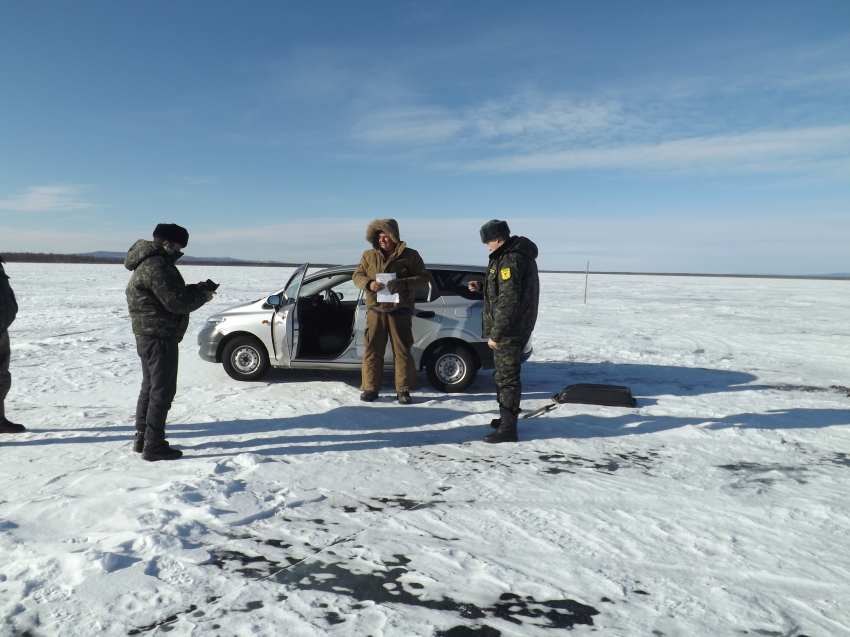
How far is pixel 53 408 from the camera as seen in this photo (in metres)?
6.05

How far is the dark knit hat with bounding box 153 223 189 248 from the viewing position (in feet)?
14.7

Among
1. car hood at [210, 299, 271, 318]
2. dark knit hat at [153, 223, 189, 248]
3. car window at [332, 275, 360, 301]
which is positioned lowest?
car hood at [210, 299, 271, 318]

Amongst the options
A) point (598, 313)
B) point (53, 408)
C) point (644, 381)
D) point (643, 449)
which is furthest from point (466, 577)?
point (598, 313)

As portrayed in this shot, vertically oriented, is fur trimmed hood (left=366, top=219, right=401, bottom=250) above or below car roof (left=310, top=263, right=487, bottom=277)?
above

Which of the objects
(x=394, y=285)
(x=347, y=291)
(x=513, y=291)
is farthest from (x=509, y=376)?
(x=347, y=291)

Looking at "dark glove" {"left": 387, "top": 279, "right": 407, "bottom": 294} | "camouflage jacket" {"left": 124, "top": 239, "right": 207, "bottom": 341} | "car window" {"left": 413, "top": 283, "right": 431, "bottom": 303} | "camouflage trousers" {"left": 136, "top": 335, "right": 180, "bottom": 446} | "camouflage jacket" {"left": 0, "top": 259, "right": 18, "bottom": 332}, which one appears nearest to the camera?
"camouflage jacket" {"left": 124, "top": 239, "right": 207, "bottom": 341}

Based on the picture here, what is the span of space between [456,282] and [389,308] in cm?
133

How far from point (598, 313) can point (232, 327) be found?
46.8 ft

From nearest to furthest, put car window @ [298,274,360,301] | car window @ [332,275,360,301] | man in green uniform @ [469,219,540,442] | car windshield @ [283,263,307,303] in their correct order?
man in green uniform @ [469,219,540,442]
car windshield @ [283,263,307,303]
car window @ [298,274,360,301]
car window @ [332,275,360,301]

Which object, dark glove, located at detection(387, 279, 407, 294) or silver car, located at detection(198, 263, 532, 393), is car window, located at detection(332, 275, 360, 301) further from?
dark glove, located at detection(387, 279, 407, 294)

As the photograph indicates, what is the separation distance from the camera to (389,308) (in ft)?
21.0

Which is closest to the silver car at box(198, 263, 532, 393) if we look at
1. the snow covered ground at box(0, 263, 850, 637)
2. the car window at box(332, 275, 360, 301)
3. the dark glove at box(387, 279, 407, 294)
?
the snow covered ground at box(0, 263, 850, 637)

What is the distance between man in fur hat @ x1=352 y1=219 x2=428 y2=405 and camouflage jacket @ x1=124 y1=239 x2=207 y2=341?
2289mm

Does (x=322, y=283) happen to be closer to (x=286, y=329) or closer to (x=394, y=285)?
(x=286, y=329)
